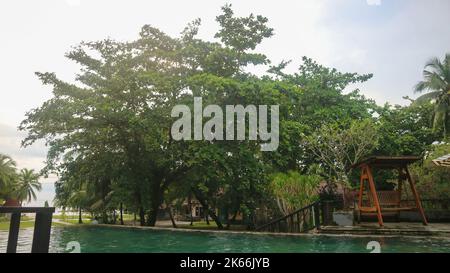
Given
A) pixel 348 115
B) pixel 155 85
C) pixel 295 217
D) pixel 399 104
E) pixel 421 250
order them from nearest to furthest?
pixel 421 250, pixel 295 217, pixel 155 85, pixel 348 115, pixel 399 104

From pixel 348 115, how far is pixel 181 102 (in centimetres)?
1248

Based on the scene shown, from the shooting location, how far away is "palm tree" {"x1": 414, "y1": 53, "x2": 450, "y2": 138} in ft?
84.0

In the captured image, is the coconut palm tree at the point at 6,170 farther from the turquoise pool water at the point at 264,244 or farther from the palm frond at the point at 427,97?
the palm frond at the point at 427,97

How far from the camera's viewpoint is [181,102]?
50.0 feet

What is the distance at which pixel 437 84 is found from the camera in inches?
1112

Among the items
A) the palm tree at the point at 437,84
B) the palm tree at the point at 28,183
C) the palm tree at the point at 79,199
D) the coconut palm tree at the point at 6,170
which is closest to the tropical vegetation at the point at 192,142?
the palm tree at the point at 437,84

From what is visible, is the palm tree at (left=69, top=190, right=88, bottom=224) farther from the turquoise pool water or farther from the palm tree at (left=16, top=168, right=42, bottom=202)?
the palm tree at (left=16, top=168, right=42, bottom=202)

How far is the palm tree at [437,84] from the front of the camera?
1008 inches

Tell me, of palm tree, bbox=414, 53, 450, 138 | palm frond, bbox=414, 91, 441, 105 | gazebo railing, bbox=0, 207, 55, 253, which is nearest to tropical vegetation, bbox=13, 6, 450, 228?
palm tree, bbox=414, 53, 450, 138

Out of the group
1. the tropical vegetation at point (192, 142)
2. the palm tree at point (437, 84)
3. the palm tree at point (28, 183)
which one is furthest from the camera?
the palm tree at point (28, 183)

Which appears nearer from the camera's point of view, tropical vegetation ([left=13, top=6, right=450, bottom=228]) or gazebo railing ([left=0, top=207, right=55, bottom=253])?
gazebo railing ([left=0, top=207, right=55, bottom=253])
